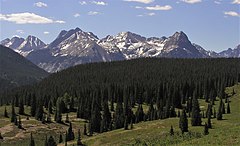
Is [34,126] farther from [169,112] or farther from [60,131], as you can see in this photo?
[169,112]

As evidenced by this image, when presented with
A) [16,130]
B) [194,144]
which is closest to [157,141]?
[194,144]

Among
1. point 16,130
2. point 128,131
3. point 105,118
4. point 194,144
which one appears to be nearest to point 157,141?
point 128,131

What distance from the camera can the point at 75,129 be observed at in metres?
188

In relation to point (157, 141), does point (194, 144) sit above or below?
above

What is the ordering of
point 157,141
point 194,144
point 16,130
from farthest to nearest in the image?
point 16,130 → point 157,141 → point 194,144

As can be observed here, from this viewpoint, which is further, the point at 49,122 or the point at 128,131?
the point at 49,122

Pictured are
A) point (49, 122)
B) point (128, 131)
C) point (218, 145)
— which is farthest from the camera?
point (49, 122)

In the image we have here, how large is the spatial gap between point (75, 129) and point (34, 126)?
1919 cm

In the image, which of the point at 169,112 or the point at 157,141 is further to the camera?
the point at 169,112

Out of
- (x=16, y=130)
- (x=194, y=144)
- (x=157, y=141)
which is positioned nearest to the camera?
(x=194, y=144)

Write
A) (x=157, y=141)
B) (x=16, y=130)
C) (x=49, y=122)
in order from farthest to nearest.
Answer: (x=49, y=122), (x=16, y=130), (x=157, y=141)

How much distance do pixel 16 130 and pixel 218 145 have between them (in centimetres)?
13614

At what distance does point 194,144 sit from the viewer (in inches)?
2613

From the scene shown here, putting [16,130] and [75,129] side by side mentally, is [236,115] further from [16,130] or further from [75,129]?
[16,130]
